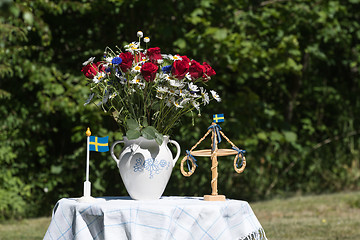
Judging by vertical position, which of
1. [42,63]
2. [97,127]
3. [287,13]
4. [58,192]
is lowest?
[58,192]

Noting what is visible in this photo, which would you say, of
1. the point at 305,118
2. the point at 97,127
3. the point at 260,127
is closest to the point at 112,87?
the point at 97,127

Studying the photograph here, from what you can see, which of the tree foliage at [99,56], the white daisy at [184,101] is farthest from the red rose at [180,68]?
the tree foliage at [99,56]

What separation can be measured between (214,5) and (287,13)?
98 centimetres

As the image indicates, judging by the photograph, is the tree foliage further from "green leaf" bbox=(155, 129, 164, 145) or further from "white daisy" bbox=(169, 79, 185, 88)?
"green leaf" bbox=(155, 129, 164, 145)

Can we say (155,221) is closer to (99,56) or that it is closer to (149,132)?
(149,132)

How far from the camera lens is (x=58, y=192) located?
22.6 ft

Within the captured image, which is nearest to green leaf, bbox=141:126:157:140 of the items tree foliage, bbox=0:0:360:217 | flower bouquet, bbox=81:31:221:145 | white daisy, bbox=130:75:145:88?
flower bouquet, bbox=81:31:221:145

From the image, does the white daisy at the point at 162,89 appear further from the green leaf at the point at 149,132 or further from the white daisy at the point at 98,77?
the white daisy at the point at 98,77

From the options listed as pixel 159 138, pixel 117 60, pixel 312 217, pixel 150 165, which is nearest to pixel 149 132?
pixel 159 138

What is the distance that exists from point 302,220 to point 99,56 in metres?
3.21

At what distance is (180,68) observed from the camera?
8.47 ft

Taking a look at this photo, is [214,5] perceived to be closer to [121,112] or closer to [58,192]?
[58,192]

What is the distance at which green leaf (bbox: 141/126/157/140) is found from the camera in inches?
101

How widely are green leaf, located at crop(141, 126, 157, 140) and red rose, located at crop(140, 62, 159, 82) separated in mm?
245
